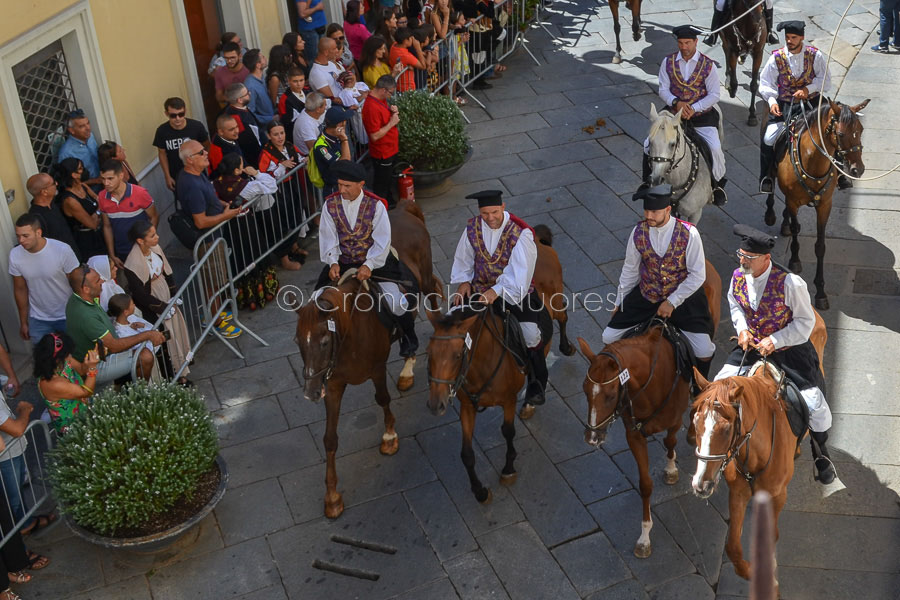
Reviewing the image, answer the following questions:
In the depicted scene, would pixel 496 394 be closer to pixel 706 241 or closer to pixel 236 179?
pixel 236 179

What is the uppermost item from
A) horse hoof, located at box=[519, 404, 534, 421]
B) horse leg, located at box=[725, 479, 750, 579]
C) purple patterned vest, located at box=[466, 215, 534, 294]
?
purple patterned vest, located at box=[466, 215, 534, 294]

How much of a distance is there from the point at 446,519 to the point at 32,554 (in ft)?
10.3

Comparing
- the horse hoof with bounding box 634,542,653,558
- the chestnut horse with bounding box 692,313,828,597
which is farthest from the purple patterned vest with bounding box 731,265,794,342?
the horse hoof with bounding box 634,542,653,558

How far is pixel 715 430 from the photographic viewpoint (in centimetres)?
556

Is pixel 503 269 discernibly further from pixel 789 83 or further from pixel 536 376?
pixel 789 83

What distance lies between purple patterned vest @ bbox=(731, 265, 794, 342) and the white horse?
257 cm

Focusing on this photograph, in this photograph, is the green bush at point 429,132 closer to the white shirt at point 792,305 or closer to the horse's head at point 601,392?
the white shirt at point 792,305

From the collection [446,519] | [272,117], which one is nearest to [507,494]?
[446,519]

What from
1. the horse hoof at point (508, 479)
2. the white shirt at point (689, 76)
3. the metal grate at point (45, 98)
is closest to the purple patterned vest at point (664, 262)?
the horse hoof at point (508, 479)

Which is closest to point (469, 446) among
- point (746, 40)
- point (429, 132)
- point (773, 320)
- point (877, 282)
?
point (773, 320)

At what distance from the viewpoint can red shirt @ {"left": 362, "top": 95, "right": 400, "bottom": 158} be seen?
10.9 meters

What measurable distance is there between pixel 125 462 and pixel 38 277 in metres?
2.20

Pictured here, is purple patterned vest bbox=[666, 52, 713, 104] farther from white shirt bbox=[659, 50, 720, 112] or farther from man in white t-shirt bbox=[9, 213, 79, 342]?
man in white t-shirt bbox=[9, 213, 79, 342]

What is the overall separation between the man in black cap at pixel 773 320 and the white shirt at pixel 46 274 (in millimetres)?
5456
